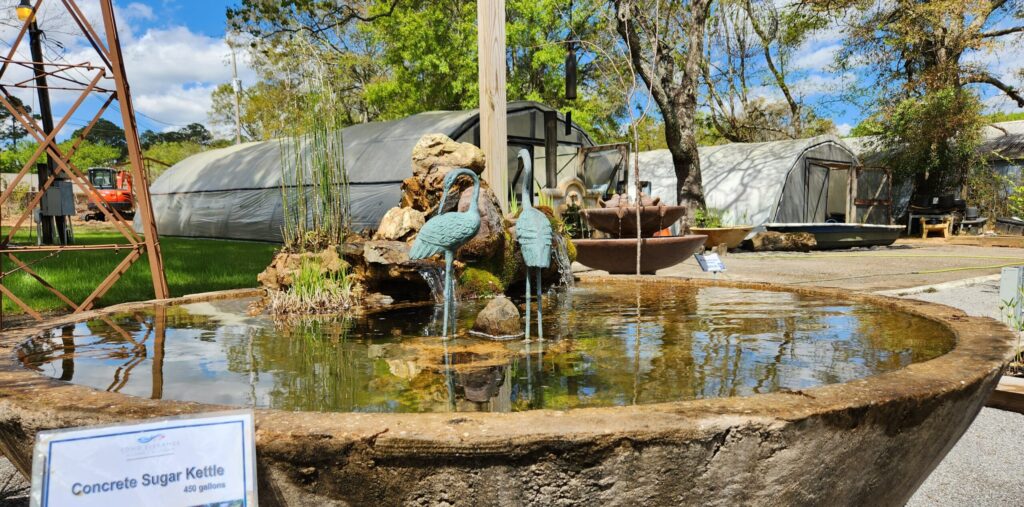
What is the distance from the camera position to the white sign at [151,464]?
3.42 ft

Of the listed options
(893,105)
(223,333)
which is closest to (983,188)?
(893,105)

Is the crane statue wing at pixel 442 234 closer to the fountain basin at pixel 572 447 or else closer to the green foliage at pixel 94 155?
the fountain basin at pixel 572 447

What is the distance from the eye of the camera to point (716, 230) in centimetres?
1195

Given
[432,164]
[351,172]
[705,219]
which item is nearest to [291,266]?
[432,164]

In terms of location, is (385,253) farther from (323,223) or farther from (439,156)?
Answer: (439,156)

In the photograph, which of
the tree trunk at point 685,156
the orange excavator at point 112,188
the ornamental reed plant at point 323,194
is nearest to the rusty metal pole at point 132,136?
the ornamental reed plant at point 323,194

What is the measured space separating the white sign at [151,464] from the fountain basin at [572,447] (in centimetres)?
6

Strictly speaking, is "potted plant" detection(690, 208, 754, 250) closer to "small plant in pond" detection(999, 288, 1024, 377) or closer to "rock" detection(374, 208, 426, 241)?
"rock" detection(374, 208, 426, 241)

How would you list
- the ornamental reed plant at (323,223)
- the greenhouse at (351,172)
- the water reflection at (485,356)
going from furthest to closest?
the greenhouse at (351,172) < the ornamental reed plant at (323,223) < the water reflection at (485,356)

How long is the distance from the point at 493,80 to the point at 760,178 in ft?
35.3

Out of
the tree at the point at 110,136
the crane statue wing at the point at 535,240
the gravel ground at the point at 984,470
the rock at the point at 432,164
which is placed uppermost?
the tree at the point at 110,136

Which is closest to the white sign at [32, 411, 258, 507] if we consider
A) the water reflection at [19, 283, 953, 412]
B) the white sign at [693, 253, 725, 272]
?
the water reflection at [19, 283, 953, 412]

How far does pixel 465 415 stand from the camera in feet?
3.91

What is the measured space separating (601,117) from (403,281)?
1995cm
